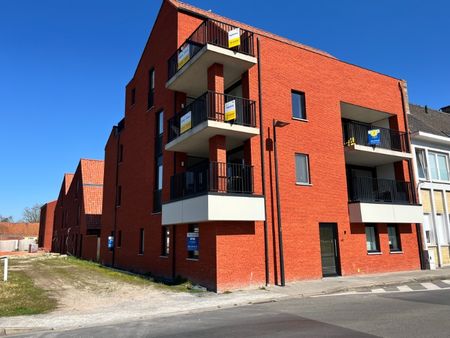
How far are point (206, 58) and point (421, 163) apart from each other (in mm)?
14023

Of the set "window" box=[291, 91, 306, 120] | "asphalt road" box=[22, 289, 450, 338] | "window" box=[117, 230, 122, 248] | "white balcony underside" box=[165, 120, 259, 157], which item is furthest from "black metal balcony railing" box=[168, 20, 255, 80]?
"window" box=[117, 230, 122, 248]

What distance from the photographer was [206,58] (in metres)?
14.5

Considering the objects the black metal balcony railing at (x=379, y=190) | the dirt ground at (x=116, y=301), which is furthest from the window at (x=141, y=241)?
the black metal balcony railing at (x=379, y=190)

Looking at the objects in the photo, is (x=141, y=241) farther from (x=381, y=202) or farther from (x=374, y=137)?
(x=374, y=137)

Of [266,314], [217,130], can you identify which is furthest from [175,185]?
[266,314]

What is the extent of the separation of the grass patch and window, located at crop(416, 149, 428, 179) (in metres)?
19.0

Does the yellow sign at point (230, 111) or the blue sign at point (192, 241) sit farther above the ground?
the yellow sign at point (230, 111)

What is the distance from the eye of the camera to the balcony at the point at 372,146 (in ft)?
60.2

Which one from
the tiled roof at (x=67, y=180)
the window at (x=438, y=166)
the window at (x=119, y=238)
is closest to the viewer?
the window at (x=438, y=166)

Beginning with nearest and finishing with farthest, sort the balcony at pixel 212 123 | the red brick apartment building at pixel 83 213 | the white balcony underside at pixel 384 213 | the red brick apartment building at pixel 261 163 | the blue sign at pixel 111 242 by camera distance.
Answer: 1. the balcony at pixel 212 123
2. the red brick apartment building at pixel 261 163
3. the white balcony underside at pixel 384 213
4. the blue sign at pixel 111 242
5. the red brick apartment building at pixel 83 213

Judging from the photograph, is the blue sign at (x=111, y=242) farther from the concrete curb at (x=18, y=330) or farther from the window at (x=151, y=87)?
the concrete curb at (x=18, y=330)

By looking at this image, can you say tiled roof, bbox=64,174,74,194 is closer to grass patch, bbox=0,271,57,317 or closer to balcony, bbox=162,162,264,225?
grass patch, bbox=0,271,57,317

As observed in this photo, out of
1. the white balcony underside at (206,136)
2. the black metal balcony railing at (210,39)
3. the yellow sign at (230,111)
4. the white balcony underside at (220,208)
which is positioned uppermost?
the black metal balcony railing at (210,39)

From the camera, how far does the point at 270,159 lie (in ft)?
50.5
